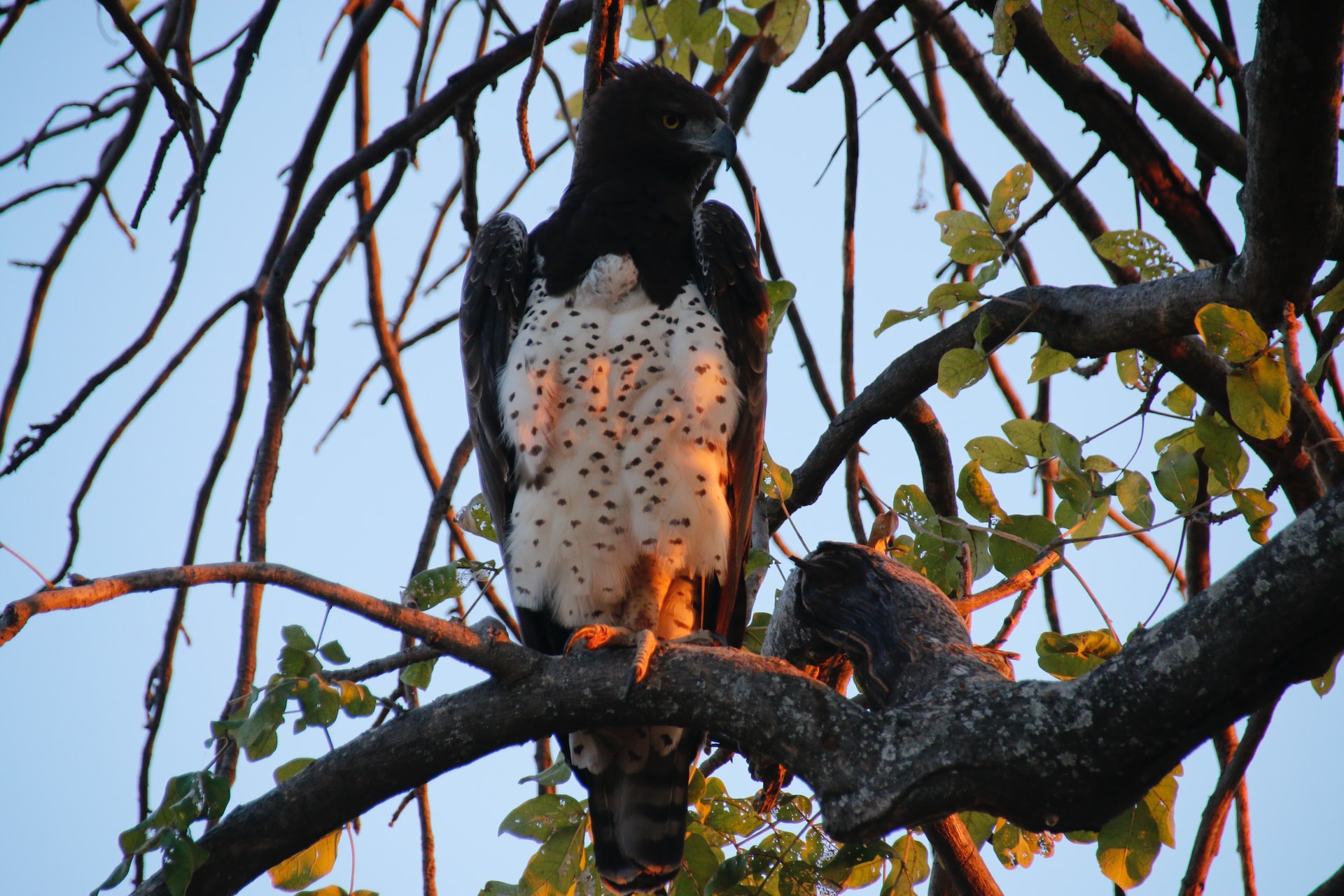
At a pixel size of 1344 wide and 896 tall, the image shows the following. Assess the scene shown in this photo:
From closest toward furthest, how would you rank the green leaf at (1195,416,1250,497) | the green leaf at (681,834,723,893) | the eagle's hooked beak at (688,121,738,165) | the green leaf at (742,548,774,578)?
the green leaf at (1195,416,1250,497) < the green leaf at (681,834,723,893) < the green leaf at (742,548,774,578) < the eagle's hooked beak at (688,121,738,165)

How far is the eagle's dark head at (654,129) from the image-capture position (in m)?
4.73

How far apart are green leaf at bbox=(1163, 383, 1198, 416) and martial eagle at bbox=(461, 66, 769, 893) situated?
142 centimetres

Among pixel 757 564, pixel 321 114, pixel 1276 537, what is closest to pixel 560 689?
pixel 757 564

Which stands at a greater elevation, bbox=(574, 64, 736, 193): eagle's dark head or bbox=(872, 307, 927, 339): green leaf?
bbox=(574, 64, 736, 193): eagle's dark head

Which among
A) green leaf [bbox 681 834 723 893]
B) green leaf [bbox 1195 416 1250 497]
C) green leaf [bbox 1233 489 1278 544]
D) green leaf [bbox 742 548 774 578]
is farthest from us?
green leaf [bbox 742 548 774 578]

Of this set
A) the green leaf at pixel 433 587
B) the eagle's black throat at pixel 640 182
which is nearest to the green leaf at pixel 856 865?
the green leaf at pixel 433 587

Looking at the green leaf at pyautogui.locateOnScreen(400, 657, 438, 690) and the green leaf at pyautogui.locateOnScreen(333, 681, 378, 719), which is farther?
the green leaf at pyautogui.locateOnScreen(400, 657, 438, 690)

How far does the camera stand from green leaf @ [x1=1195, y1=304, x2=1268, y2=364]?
7.68ft

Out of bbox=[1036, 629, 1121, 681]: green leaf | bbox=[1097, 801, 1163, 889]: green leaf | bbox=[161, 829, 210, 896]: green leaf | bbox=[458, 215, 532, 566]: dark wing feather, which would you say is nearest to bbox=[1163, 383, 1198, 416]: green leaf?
bbox=[1036, 629, 1121, 681]: green leaf

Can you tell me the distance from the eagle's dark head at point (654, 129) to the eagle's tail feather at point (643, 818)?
2.43 metres

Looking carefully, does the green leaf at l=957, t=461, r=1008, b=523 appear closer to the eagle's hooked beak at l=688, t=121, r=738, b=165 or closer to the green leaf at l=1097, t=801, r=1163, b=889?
the green leaf at l=1097, t=801, r=1163, b=889

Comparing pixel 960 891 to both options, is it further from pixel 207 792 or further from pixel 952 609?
pixel 207 792

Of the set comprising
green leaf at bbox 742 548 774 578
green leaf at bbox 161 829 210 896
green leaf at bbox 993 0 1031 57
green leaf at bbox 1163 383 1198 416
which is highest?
green leaf at bbox 993 0 1031 57

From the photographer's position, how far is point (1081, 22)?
2816 mm
